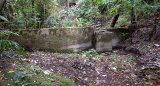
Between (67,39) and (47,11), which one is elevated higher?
(47,11)

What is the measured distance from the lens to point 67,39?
7566 millimetres

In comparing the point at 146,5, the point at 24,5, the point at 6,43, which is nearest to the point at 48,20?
the point at 24,5

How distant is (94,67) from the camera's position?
653 centimetres

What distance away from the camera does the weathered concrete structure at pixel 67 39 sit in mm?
7020

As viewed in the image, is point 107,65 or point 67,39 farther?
point 67,39

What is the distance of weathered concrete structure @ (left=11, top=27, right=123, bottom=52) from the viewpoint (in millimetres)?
7020

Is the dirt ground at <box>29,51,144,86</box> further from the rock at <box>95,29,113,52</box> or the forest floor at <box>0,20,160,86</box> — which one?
the rock at <box>95,29,113,52</box>

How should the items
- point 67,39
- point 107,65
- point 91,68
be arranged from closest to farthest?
point 91,68 < point 107,65 < point 67,39

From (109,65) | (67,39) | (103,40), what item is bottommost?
(109,65)

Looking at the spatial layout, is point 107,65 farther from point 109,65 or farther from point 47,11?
point 47,11

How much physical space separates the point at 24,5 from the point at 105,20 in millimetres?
4036

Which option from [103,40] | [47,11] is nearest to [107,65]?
[103,40]

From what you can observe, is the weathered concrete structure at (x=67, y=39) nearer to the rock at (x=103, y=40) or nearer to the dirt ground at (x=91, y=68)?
the rock at (x=103, y=40)

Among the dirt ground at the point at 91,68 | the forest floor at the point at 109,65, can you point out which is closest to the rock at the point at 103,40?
the forest floor at the point at 109,65
